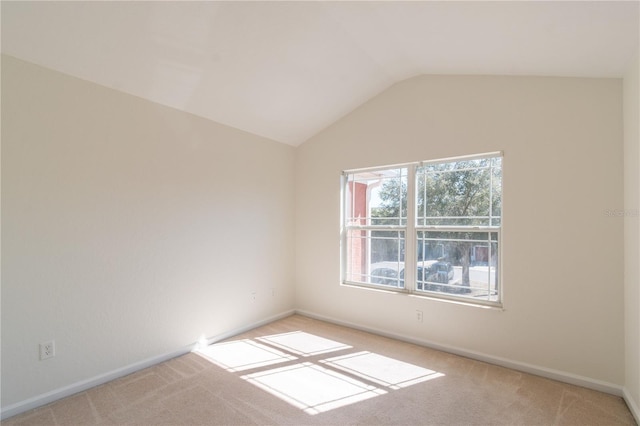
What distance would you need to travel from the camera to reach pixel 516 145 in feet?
8.93

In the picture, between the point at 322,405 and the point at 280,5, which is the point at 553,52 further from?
the point at 322,405

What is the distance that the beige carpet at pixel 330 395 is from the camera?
6.69 ft

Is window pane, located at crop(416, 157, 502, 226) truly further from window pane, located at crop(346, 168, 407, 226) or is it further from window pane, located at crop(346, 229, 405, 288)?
window pane, located at crop(346, 229, 405, 288)

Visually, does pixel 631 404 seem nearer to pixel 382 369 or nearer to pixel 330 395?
pixel 382 369

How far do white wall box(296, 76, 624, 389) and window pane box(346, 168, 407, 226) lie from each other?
259 mm

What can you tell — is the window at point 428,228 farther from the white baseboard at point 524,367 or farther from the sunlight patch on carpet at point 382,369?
the sunlight patch on carpet at point 382,369

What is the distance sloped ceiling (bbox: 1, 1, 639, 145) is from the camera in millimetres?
1889

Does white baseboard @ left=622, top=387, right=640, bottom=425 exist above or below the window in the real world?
below

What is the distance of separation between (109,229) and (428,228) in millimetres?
3077

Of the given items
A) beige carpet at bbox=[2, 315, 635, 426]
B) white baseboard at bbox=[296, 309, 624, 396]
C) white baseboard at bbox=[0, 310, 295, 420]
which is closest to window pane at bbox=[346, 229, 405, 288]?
white baseboard at bbox=[296, 309, 624, 396]

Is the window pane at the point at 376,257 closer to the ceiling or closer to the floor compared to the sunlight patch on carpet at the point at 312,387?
closer to the ceiling

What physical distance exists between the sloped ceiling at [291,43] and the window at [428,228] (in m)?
0.99

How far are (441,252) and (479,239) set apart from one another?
40 cm

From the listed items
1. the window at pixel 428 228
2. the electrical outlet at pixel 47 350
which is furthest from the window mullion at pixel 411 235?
the electrical outlet at pixel 47 350
